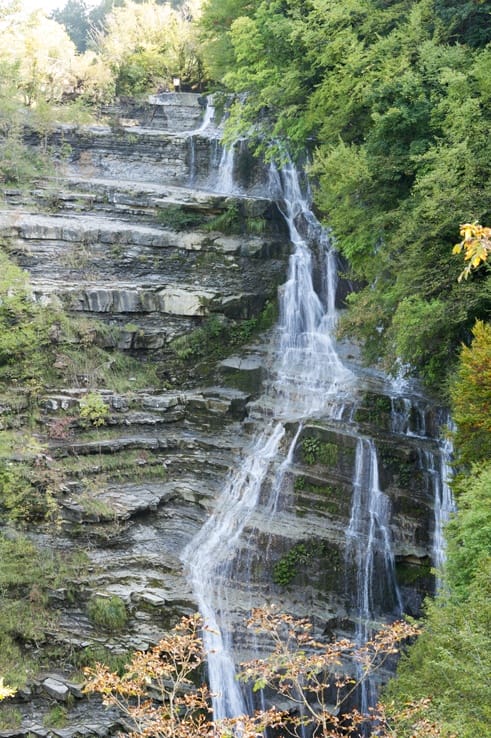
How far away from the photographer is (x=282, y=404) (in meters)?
18.2

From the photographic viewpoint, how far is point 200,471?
17172 millimetres

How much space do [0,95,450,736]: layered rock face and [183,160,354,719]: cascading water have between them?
26 centimetres

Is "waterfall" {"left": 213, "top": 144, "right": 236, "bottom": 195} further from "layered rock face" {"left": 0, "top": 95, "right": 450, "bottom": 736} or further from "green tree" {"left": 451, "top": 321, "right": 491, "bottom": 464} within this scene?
"green tree" {"left": 451, "top": 321, "right": 491, "bottom": 464}

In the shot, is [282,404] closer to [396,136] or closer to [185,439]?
[185,439]

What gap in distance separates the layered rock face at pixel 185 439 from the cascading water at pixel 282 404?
26cm

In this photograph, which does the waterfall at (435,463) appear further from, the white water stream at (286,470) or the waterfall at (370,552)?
the waterfall at (370,552)

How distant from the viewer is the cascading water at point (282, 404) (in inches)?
542

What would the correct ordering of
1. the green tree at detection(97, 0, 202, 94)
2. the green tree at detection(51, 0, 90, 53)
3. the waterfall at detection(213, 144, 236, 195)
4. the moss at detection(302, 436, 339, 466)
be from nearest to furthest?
1. the moss at detection(302, 436, 339, 466)
2. the waterfall at detection(213, 144, 236, 195)
3. the green tree at detection(97, 0, 202, 94)
4. the green tree at detection(51, 0, 90, 53)

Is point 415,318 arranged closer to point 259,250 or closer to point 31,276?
point 259,250

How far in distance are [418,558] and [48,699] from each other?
756 centimetres

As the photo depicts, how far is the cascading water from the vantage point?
1377 centimetres

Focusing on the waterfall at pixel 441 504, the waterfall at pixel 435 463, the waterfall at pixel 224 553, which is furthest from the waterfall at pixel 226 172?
the waterfall at pixel 441 504

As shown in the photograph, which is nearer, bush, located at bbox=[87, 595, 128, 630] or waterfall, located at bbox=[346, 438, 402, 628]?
bush, located at bbox=[87, 595, 128, 630]

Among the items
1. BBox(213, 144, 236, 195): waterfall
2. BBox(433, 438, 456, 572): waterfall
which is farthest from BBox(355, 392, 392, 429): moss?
BBox(213, 144, 236, 195): waterfall
